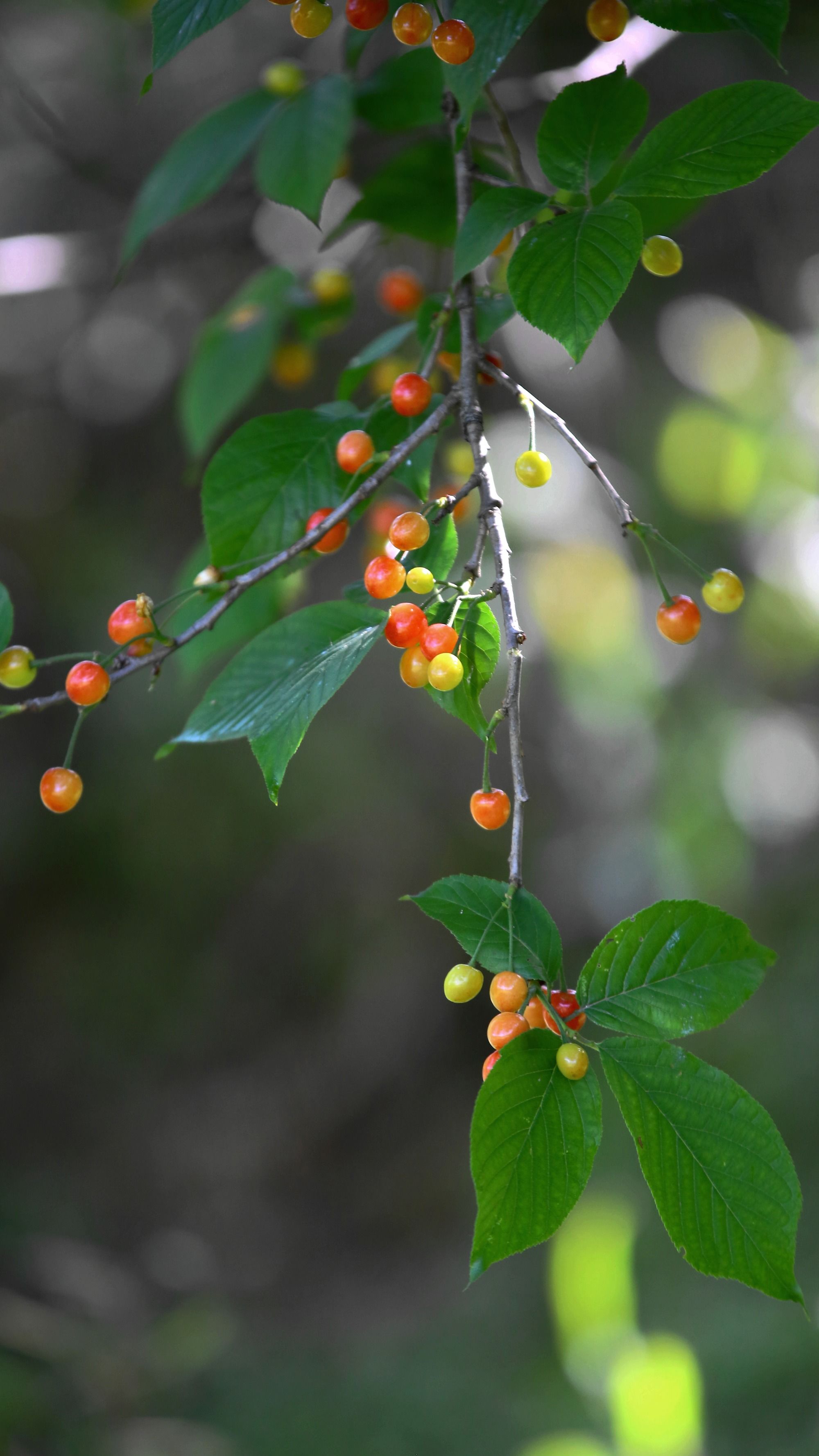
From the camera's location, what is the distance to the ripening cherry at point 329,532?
54cm

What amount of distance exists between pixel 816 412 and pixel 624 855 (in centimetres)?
85

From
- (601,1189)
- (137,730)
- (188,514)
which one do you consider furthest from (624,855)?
(188,514)

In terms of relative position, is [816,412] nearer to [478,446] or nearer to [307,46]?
[307,46]

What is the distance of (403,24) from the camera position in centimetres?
51

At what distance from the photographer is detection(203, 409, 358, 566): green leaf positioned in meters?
0.60

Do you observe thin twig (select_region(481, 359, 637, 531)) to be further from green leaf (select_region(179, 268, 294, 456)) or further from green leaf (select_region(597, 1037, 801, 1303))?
green leaf (select_region(179, 268, 294, 456))

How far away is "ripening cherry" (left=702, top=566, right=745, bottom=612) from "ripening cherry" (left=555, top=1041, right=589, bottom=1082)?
258mm

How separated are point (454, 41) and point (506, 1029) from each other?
0.47 m

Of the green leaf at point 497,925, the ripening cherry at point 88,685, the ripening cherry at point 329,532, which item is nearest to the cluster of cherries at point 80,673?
the ripening cherry at point 88,685

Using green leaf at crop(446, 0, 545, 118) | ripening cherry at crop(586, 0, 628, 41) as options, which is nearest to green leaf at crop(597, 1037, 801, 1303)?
green leaf at crop(446, 0, 545, 118)

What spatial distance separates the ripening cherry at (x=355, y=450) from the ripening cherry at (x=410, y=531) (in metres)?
0.10

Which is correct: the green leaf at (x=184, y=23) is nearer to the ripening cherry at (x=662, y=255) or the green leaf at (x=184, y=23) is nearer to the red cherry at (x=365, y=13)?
the red cherry at (x=365, y=13)

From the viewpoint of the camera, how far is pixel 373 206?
0.75 metres

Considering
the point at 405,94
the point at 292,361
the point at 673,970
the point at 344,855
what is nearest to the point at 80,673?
the point at 673,970
